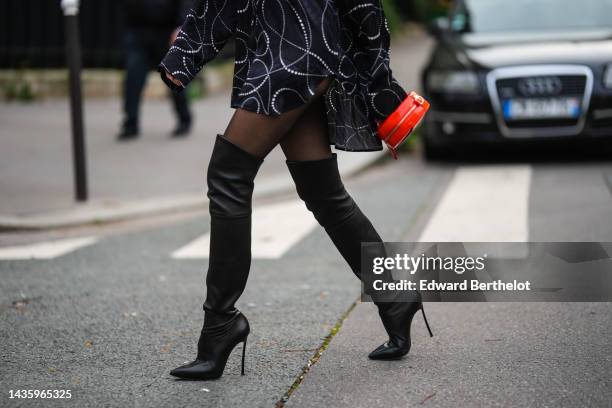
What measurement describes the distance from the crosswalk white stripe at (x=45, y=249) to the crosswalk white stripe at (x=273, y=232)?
26.3 inches

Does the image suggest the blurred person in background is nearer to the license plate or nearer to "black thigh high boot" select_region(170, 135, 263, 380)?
the license plate

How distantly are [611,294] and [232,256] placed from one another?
1945 millimetres

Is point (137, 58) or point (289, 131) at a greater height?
point (289, 131)

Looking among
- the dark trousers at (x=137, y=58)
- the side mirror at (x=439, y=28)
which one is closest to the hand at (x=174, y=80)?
the dark trousers at (x=137, y=58)

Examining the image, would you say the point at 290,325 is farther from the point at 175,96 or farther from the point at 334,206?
the point at 175,96

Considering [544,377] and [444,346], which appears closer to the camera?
[544,377]

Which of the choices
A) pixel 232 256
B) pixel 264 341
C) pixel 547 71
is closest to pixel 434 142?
pixel 547 71

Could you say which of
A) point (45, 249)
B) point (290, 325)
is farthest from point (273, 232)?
point (290, 325)

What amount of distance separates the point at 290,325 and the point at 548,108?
494 centimetres

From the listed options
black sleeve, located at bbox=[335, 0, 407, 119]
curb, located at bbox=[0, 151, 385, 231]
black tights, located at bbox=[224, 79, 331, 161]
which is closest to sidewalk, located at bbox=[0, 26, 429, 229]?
curb, located at bbox=[0, 151, 385, 231]

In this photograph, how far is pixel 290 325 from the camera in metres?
4.28

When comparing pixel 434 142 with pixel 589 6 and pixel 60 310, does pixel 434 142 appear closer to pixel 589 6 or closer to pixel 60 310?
pixel 589 6

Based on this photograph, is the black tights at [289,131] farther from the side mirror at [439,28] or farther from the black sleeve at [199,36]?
the side mirror at [439,28]

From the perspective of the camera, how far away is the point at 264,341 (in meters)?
4.03
